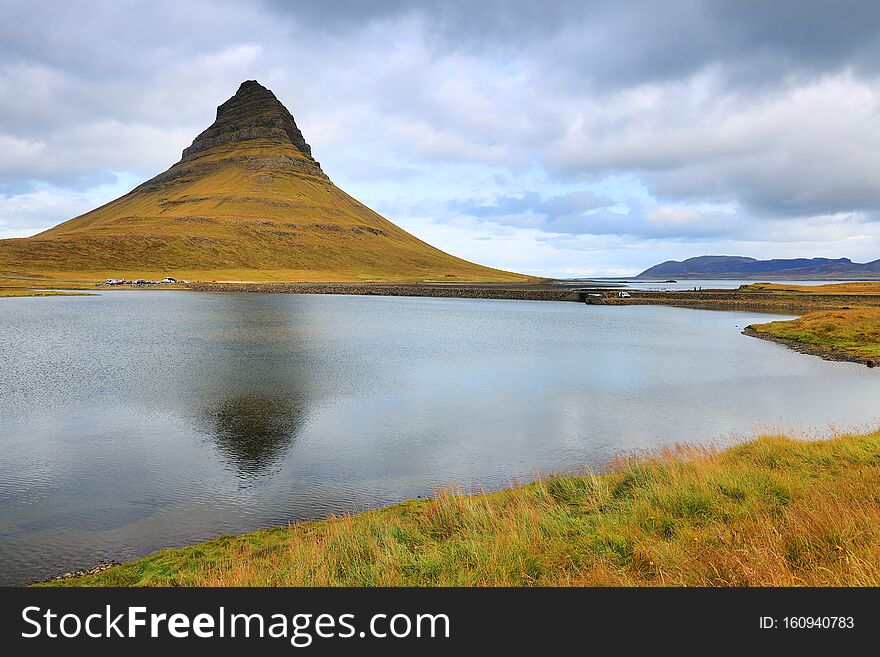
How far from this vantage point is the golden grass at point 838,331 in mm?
44862

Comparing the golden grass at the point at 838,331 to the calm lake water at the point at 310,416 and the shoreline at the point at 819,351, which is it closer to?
the shoreline at the point at 819,351

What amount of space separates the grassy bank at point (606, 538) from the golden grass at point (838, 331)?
3988 centimetres

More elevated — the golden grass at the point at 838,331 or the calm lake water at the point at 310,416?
the golden grass at the point at 838,331

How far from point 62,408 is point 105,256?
680 feet

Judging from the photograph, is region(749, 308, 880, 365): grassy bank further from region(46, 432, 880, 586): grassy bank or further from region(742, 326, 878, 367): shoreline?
region(46, 432, 880, 586): grassy bank

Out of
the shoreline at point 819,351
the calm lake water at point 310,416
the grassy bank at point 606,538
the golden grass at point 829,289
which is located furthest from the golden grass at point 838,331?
the golden grass at point 829,289

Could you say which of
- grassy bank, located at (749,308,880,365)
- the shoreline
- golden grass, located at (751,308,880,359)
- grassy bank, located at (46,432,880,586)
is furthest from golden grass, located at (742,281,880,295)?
grassy bank, located at (46,432,880,586)

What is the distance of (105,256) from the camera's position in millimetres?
197500

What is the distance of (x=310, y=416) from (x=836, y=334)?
170ft

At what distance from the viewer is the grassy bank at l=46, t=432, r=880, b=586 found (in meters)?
7.14

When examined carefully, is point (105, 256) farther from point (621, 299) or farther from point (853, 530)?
point (853, 530)

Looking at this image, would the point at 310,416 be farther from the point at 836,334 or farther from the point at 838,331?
the point at 838,331

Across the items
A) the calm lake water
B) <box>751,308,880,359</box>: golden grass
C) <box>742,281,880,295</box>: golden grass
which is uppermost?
<box>742,281,880,295</box>: golden grass

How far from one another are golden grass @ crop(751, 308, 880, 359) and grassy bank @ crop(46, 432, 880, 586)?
39881 millimetres
